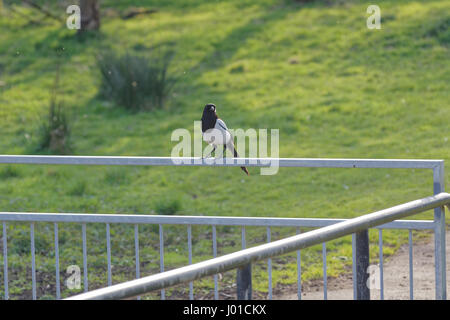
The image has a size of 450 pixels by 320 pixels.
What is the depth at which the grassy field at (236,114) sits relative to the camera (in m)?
8.45

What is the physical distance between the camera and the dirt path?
619 centimetres

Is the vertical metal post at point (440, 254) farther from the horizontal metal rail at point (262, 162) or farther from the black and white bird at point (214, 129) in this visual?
the black and white bird at point (214, 129)

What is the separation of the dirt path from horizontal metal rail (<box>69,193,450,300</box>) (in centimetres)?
336

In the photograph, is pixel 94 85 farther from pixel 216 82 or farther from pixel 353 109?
pixel 353 109

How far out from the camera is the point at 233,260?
221 centimetres

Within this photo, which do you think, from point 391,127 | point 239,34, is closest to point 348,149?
point 391,127

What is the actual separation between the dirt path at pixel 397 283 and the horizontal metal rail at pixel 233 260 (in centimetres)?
336

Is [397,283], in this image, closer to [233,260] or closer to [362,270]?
[362,270]

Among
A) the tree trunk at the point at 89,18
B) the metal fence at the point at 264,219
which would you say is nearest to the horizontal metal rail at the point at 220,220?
the metal fence at the point at 264,219

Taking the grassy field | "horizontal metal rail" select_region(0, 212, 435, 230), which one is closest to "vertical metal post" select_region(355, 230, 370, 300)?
"horizontal metal rail" select_region(0, 212, 435, 230)

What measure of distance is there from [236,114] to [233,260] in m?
10.6

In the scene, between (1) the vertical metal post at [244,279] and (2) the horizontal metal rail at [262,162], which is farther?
(2) the horizontal metal rail at [262,162]

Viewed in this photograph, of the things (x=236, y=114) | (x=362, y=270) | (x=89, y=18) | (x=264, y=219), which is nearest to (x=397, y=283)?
(x=264, y=219)

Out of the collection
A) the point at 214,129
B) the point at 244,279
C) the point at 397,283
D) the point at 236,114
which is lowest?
the point at 397,283
